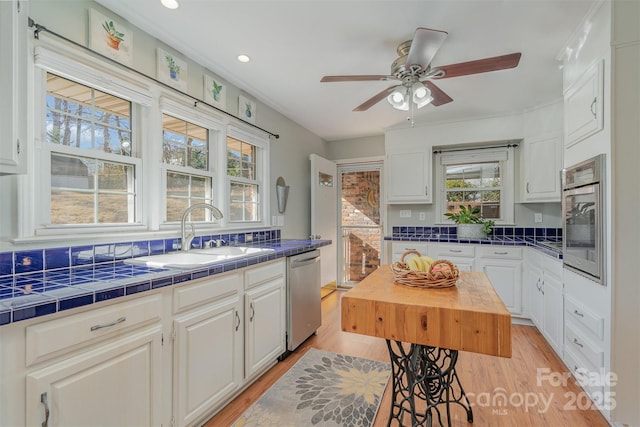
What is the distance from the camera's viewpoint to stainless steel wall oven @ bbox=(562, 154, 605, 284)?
167 centimetres

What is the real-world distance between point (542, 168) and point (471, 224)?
972mm

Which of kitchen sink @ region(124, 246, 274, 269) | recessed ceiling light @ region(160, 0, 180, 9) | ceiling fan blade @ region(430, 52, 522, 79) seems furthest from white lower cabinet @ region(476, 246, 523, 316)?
recessed ceiling light @ region(160, 0, 180, 9)

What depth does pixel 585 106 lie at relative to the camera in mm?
1866

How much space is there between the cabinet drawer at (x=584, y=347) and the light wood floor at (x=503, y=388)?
30 centimetres

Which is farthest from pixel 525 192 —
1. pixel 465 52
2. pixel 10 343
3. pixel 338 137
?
pixel 10 343

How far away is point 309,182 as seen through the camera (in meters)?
4.20

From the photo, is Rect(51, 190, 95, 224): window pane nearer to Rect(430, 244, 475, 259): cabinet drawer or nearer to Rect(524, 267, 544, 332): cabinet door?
Rect(430, 244, 475, 259): cabinet drawer

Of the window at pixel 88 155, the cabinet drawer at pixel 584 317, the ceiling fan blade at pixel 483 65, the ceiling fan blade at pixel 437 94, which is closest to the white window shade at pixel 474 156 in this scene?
the ceiling fan blade at pixel 437 94

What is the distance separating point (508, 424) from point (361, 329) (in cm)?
128

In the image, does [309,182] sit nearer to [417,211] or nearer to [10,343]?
[417,211]

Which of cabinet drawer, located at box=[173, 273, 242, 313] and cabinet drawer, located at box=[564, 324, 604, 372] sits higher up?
cabinet drawer, located at box=[173, 273, 242, 313]

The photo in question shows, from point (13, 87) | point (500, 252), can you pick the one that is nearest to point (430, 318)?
point (13, 87)

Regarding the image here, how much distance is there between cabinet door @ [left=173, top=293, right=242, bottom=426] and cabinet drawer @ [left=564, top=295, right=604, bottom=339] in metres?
2.17

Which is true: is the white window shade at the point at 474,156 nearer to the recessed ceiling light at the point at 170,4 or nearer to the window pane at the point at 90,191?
the recessed ceiling light at the point at 170,4
